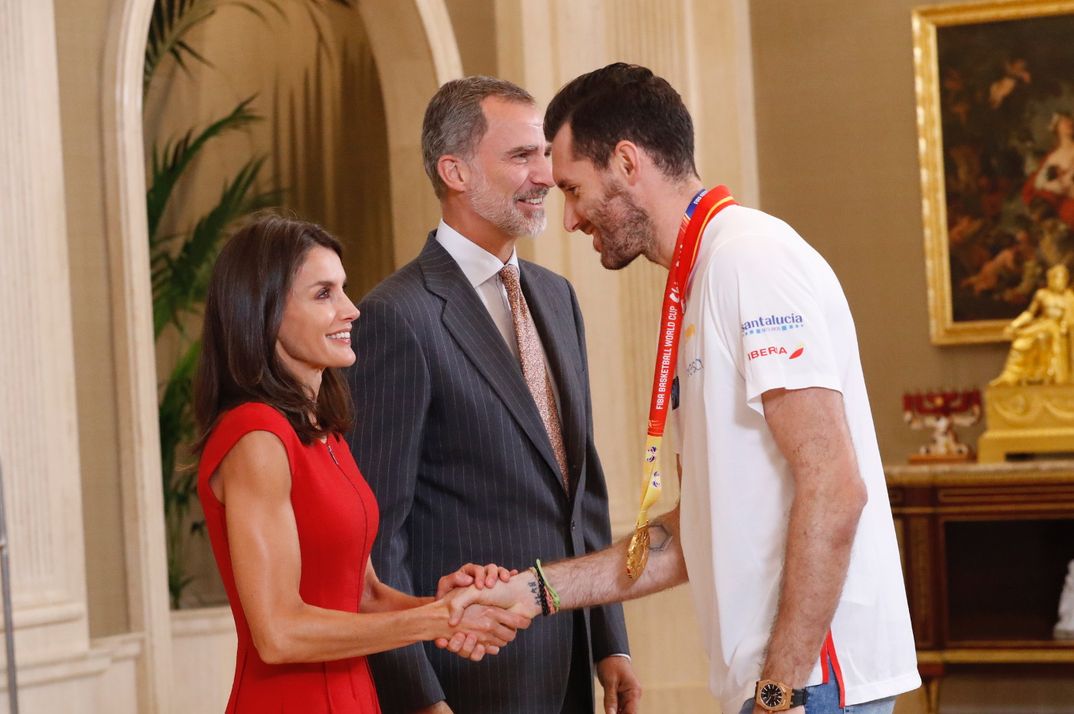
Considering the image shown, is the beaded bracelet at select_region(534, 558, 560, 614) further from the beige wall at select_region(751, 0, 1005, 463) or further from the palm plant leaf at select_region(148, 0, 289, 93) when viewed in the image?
the beige wall at select_region(751, 0, 1005, 463)

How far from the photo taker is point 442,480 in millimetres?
2924

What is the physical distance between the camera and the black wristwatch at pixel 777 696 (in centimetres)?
208

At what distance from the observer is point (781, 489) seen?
7.15 feet

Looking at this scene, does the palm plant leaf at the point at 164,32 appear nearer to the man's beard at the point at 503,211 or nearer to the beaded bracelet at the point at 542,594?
the man's beard at the point at 503,211

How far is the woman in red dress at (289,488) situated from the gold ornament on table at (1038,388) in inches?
200

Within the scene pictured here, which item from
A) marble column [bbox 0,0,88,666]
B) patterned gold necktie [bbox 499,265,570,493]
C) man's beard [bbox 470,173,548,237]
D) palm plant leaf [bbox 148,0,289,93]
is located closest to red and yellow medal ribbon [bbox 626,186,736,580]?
patterned gold necktie [bbox 499,265,570,493]

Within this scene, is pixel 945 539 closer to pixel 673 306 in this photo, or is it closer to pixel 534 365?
pixel 534 365

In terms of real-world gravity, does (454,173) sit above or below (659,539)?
above

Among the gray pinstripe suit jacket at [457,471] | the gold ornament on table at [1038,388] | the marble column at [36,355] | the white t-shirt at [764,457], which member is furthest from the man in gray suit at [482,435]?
the gold ornament on table at [1038,388]

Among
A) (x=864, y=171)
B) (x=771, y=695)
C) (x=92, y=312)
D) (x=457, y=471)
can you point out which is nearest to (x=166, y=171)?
(x=92, y=312)

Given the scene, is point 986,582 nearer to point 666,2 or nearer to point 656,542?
point 666,2

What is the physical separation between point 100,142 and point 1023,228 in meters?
4.93

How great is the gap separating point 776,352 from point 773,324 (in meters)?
0.05

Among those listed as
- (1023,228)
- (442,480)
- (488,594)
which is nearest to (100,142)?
(442,480)
